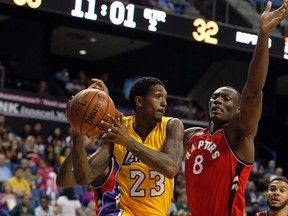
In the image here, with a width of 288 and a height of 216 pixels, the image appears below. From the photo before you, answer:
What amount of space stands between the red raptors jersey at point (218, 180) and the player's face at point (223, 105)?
0.11 metres

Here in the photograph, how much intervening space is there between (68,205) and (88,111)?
7.28 metres

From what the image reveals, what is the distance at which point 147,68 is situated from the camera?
23.4 metres

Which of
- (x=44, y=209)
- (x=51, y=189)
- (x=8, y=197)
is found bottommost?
(x=44, y=209)

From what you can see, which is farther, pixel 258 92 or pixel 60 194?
pixel 60 194

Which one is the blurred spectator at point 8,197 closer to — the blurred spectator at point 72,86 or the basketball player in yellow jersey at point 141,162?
the basketball player in yellow jersey at point 141,162

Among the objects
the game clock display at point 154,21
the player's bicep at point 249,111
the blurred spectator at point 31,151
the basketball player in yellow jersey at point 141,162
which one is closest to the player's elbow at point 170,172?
the basketball player in yellow jersey at point 141,162

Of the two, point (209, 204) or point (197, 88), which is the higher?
point (197, 88)

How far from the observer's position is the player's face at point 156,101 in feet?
15.8

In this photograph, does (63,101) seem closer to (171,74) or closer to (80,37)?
(80,37)

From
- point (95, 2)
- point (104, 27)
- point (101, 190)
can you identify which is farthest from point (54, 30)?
point (101, 190)

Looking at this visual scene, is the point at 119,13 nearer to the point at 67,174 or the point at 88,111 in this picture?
the point at 67,174

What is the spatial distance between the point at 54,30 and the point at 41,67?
160 centimetres

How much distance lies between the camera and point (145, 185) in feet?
16.0

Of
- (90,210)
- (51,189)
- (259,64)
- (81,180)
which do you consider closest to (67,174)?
(81,180)
